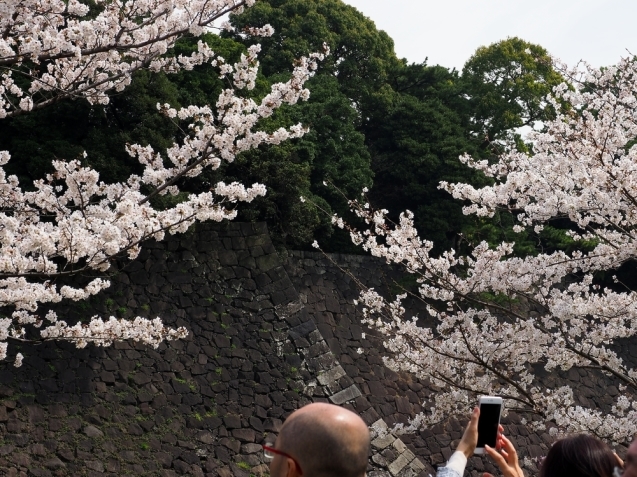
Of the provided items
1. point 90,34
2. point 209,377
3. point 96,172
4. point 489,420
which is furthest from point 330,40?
point 489,420

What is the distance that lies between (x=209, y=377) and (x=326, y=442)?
8386 millimetres

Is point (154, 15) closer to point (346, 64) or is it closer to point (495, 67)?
point (346, 64)

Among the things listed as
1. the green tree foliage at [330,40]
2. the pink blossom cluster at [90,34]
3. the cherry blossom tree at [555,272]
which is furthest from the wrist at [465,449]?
the green tree foliage at [330,40]

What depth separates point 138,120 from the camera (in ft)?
33.6

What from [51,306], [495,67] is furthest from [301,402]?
[495,67]

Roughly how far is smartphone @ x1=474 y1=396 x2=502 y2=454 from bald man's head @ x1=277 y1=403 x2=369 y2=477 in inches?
28.3

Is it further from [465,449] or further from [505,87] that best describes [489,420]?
[505,87]

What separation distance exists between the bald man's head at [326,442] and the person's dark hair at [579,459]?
0.59m

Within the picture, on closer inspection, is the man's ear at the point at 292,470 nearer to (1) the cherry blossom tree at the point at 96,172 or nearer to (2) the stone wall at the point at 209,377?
(1) the cherry blossom tree at the point at 96,172

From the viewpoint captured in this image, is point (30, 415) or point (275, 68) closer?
point (30, 415)

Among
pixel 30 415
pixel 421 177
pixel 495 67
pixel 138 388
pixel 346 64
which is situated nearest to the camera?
pixel 30 415

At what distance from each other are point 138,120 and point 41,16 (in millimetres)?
4470

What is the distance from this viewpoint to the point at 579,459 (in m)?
2.10

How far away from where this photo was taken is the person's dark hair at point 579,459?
208 centimetres
